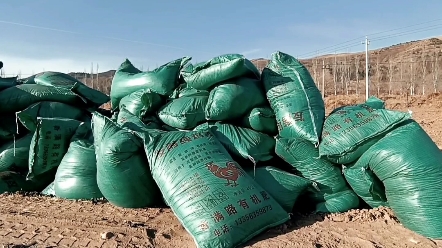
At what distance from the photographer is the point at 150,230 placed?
2318 millimetres

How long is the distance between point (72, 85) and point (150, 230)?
2.13m

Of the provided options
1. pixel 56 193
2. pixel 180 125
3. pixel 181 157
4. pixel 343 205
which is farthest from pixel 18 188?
pixel 343 205

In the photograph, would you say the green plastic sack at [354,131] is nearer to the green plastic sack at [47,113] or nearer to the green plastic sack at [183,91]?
the green plastic sack at [183,91]

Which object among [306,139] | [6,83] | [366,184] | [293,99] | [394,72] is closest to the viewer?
[366,184]

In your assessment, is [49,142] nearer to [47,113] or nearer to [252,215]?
[47,113]

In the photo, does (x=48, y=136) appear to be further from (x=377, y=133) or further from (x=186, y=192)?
(x=377, y=133)

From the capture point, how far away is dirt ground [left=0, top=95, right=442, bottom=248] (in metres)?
2.13

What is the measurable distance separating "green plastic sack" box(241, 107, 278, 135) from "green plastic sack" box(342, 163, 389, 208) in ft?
2.00

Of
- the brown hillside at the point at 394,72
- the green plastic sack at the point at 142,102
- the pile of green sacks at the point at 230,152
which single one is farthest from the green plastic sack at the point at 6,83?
the brown hillside at the point at 394,72

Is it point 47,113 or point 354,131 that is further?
point 47,113

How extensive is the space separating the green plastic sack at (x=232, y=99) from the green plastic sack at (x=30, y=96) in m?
1.56

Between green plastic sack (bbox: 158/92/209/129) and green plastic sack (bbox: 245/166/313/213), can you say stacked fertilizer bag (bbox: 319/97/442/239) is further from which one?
green plastic sack (bbox: 158/92/209/129)

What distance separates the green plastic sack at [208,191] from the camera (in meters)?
2.04

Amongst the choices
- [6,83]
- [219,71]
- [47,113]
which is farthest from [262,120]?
[6,83]
